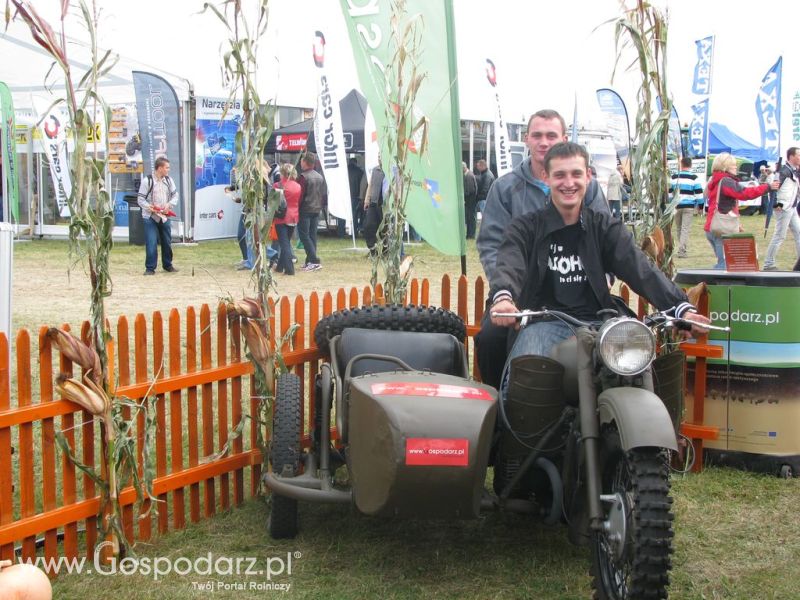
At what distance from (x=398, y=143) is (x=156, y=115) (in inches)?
529

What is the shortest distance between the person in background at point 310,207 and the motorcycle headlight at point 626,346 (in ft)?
39.4

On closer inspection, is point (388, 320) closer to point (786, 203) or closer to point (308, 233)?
point (308, 233)

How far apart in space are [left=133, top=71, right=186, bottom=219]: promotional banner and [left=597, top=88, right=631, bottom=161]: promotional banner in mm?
9016

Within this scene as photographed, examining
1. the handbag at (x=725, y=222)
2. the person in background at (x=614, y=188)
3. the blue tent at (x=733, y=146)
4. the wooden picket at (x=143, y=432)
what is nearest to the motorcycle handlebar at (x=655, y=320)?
the wooden picket at (x=143, y=432)

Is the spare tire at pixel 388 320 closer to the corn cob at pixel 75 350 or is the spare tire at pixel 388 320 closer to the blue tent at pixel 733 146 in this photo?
the corn cob at pixel 75 350

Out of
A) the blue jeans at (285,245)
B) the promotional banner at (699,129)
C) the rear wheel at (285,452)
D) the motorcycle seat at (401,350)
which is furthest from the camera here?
the promotional banner at (699,129)

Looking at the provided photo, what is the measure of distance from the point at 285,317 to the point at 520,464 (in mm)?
1518

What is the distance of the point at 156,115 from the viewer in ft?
57.0

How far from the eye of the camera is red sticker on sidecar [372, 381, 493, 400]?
10.9 ft

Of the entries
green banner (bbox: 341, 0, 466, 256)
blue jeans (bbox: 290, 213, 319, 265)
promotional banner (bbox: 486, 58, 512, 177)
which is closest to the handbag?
promotional banner (bbox: 486, 58, 512, 177)

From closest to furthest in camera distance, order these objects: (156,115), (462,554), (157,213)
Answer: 1. (462,554)
2. (157,213)
3. (156,115)

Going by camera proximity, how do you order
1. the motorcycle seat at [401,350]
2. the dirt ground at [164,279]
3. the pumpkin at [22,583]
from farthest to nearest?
the dirt ground at [164,279] < the motorcycle seat at [401,350] < the pumpkin at [22,583]

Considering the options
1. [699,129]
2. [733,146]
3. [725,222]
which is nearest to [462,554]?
[725,222]

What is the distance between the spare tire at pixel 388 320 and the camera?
4.27m
